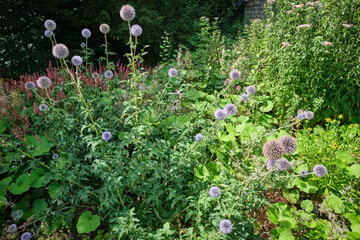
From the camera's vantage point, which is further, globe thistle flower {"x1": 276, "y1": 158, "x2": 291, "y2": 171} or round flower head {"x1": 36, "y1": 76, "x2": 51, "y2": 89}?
round flower head {"x1": 36, "y1": 76, "x2": 51, "y2": 89}

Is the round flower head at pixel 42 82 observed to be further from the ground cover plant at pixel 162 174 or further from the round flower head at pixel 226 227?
the round flower head at pixel 226 227

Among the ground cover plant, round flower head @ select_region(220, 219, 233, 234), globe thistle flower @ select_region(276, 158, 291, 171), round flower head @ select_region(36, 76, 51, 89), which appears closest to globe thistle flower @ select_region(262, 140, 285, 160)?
the ground cover plant

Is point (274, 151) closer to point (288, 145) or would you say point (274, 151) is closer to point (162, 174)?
point (288, 145)

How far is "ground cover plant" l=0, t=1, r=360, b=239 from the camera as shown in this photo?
193 cm

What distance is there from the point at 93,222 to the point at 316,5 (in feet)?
14.3

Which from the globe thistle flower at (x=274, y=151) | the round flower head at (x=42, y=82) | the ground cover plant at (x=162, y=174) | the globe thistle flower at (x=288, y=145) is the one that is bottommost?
the ground cover plant at (x=162, y=174)

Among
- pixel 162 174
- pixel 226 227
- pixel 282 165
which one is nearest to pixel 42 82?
pixel 162 174

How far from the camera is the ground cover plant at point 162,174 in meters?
1.93

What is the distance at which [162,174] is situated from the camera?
2.05 meters

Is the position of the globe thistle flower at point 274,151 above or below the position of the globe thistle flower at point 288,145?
above

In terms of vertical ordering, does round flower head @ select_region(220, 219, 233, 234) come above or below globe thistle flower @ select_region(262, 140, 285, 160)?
below

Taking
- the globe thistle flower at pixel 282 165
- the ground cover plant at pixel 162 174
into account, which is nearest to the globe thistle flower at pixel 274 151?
the ground cover plant at pixel 162 174

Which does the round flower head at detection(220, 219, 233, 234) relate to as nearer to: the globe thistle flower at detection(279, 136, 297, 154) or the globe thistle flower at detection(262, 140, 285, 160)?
Answer: the globe thistle flower at detection(262, 140, 285, 160)

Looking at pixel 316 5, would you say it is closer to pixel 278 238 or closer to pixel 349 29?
pixel 349 29
